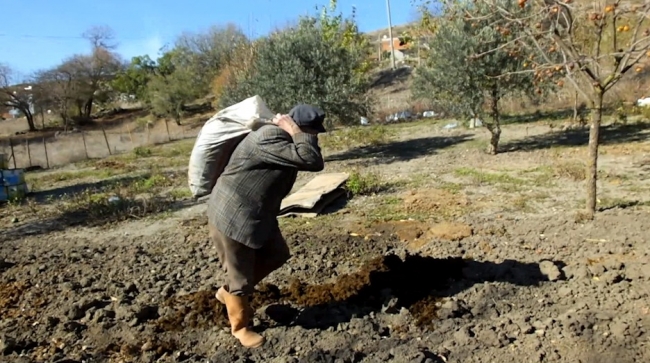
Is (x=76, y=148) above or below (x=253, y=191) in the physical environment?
below

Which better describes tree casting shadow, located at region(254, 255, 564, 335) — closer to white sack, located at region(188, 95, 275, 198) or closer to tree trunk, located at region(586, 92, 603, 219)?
white sack, located at region(188, 95, 275, 198)

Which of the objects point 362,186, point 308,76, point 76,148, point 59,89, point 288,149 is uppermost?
point 59,89

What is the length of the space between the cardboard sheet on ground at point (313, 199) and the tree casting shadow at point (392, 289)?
2.61 metres

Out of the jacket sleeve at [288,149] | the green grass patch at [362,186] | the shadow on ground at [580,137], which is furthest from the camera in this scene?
the shadow on ground at [580,137]

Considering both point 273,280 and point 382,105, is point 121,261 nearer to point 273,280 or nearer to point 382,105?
point 273,280

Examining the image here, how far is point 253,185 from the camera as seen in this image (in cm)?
354

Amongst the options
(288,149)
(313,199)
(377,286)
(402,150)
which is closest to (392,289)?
(377,286)

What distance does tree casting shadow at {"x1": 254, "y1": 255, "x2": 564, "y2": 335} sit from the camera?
4.01 meters

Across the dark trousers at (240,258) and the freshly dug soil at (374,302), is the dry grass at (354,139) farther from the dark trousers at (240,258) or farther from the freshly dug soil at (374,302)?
the dark trousers at (240,258)

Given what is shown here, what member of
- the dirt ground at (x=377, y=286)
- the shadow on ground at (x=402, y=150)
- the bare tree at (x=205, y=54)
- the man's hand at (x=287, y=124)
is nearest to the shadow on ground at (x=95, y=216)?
the dirt ground at (x=377, y=286)

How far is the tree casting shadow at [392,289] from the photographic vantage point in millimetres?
4012

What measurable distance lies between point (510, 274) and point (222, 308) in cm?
209

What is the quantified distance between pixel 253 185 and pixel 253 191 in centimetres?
4

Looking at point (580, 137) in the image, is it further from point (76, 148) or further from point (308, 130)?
point (76, 148)
